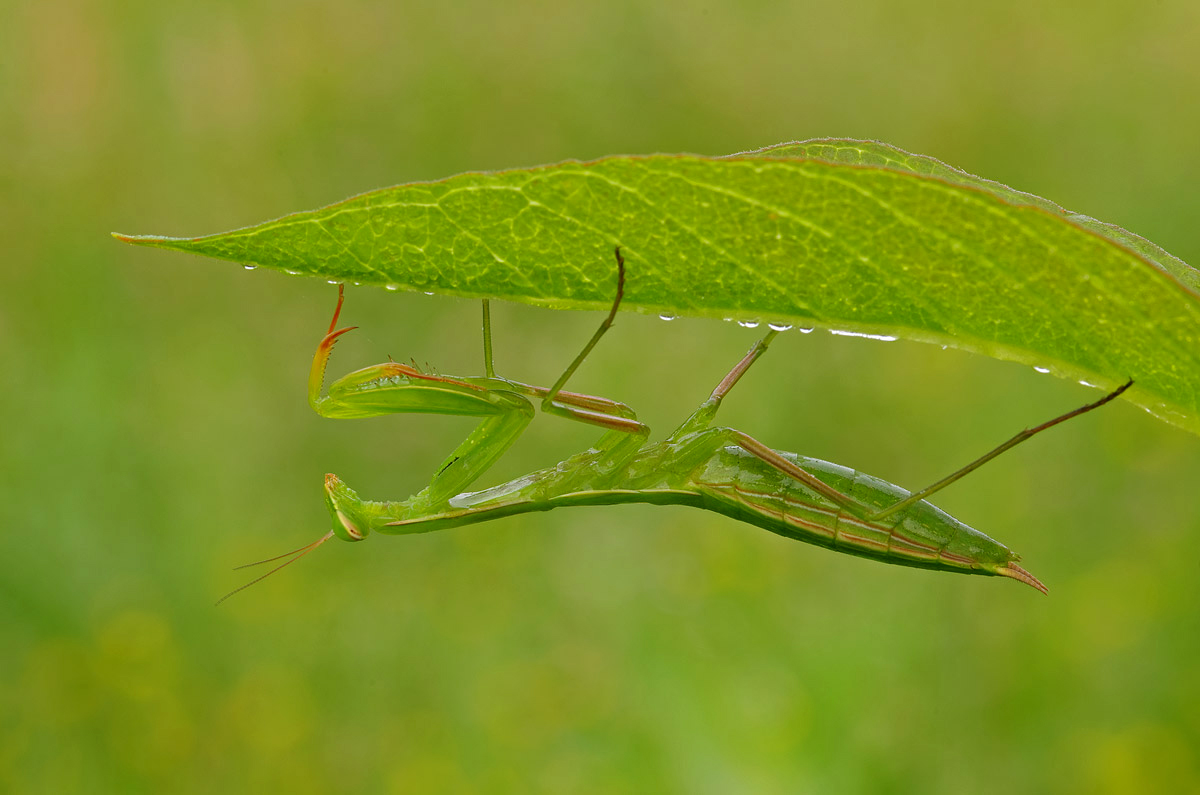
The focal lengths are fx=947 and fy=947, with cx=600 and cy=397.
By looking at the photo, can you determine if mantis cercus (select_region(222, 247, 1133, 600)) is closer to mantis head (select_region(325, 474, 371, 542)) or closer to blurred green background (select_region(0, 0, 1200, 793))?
mantis head (select_region(325, 474, 371, 542))

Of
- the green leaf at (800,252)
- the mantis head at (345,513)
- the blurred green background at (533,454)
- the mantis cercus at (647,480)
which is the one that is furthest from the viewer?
the blurred green background at (533,454)

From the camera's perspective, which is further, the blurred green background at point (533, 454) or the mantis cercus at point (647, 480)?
the blurred green background at point (533, 454)

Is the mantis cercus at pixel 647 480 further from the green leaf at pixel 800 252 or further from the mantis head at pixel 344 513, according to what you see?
the green leaf at pixel 800 252

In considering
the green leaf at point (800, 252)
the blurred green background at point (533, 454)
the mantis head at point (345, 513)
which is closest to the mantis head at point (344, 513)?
the mantis head at point (345, 513)

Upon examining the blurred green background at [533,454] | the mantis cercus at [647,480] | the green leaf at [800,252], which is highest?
the green leaf at [800,252]

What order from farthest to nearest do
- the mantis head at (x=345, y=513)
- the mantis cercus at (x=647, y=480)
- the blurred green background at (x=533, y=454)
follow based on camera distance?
the blurred green background at (x=533, y=454), the mantis head at (x=345, y=513), the mantis cercus at (x=647, y=480)

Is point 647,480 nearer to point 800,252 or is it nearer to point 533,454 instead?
point 800,252
